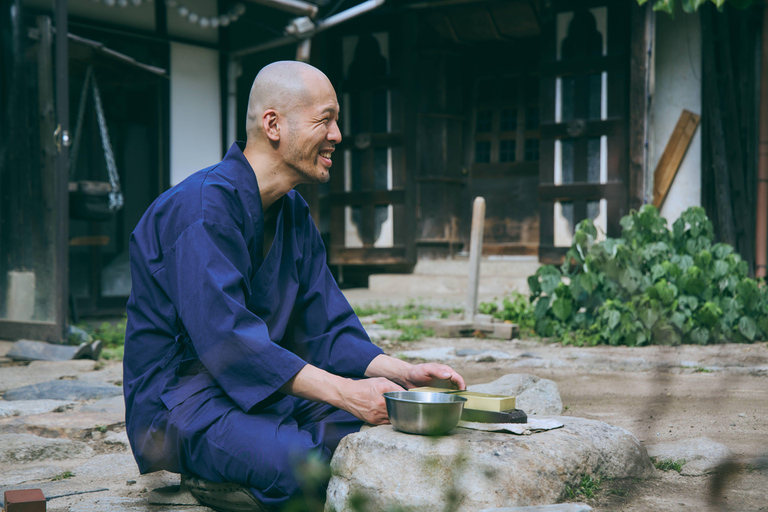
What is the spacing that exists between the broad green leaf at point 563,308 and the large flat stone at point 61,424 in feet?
9.92

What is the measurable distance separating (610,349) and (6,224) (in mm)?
4566

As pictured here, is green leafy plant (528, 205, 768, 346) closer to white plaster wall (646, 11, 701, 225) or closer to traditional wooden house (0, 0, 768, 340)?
traditional wooden house (0, 0, 768, 340)

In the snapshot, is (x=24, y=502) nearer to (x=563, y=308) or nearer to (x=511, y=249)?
(x=563, y=308)

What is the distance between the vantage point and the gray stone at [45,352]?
15.6 ft

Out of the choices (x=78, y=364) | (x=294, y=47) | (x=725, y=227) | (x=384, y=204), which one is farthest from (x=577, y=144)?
(x=78, y=364)

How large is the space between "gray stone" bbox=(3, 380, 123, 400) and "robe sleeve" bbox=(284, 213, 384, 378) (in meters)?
1.86

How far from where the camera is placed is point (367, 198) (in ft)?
29.5

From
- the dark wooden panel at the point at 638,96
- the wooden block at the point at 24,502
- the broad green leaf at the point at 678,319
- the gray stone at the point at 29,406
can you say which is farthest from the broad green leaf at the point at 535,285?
the wooden block at the point at 24,502

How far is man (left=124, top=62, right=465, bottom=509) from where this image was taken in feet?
6.00

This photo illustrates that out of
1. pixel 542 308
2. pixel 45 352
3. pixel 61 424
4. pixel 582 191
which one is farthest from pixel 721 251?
pixel 45 352

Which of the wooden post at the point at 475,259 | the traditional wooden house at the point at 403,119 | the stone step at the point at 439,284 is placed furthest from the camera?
the stone step at the point at 439,284

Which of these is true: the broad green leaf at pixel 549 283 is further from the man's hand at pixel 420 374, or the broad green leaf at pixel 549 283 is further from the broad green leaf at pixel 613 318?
the man's hand at pixel 420 374

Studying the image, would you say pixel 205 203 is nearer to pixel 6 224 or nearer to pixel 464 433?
pixel 464 433

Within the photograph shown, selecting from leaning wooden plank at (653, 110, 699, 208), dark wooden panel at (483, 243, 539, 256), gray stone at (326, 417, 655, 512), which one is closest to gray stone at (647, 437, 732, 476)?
gray stone at (326, 417, 655, 512)
